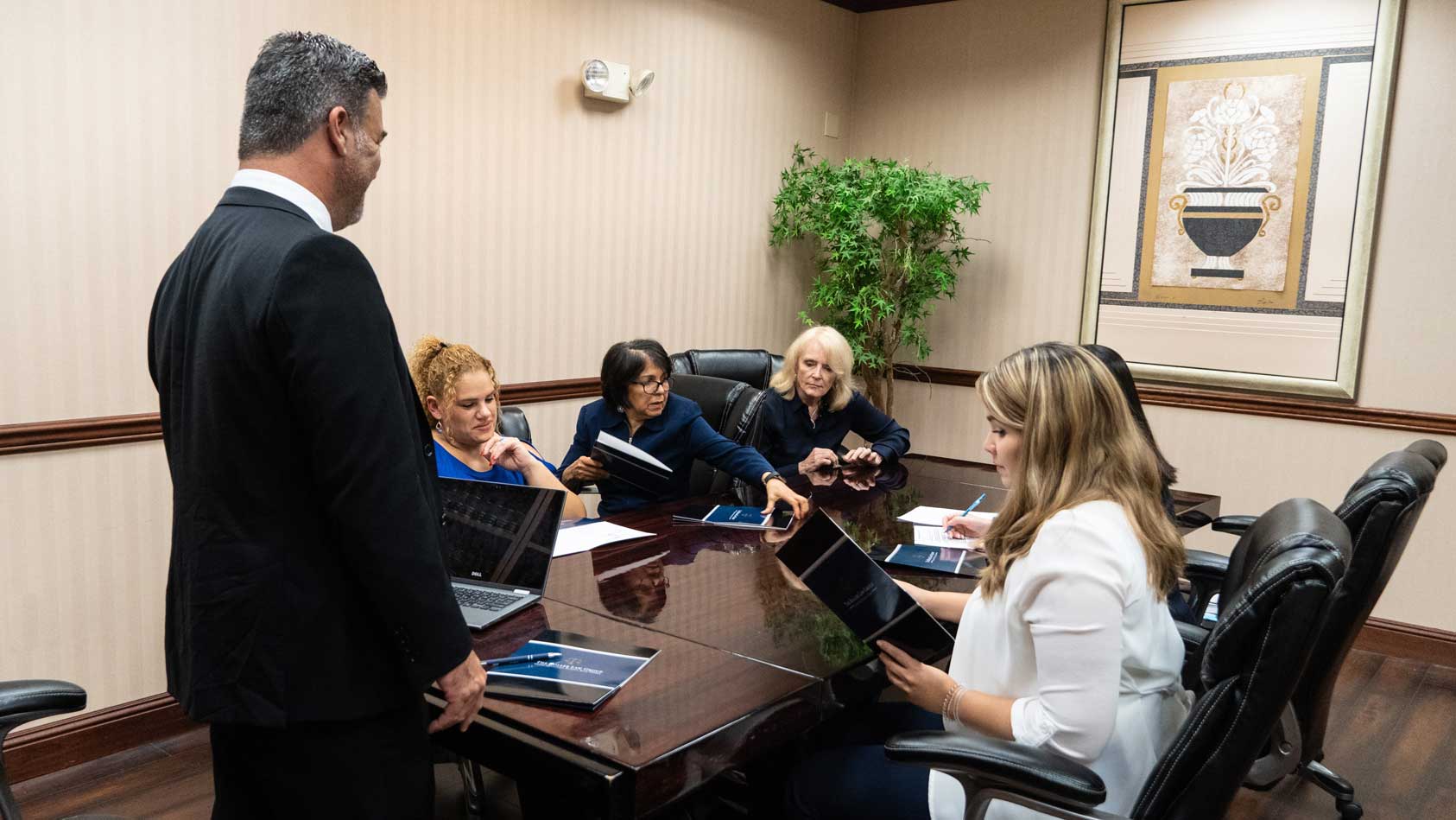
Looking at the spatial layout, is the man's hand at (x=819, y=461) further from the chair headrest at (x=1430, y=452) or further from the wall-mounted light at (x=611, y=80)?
the wall-mounted light at (x=611, y=80)

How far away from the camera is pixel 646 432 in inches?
133

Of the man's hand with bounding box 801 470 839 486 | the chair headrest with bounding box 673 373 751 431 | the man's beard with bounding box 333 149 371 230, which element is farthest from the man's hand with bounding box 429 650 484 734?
the chair headrest with bounding box 673 373 751 431

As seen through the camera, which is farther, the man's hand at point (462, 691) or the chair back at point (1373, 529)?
the chair back at point (1373, 529)

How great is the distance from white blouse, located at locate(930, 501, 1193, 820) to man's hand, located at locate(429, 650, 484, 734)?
2.48ft

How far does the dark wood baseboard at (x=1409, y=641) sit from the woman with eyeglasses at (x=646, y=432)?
2.90 m

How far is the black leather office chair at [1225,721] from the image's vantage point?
1.31 meters

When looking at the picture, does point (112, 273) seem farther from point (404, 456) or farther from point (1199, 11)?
point (1199, 11)

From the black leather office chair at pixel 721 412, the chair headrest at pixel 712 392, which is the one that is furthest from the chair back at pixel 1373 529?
the chair headrest at pixel 712 392

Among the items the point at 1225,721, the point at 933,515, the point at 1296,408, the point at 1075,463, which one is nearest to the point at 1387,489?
the point at 1075,463

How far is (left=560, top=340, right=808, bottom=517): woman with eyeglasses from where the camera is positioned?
321cm

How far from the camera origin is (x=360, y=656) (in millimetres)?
1337

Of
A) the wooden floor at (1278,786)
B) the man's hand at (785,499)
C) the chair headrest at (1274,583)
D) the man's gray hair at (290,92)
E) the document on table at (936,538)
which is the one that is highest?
the man's gray hair at (290,92)

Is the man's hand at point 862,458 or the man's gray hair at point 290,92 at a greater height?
the man's gray hair at point 290,92

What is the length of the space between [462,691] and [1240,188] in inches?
175
